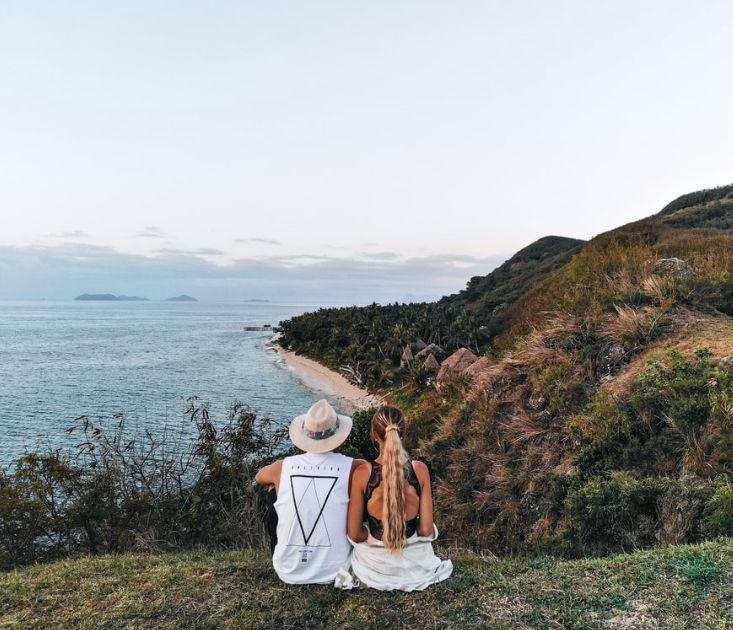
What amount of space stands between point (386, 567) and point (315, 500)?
2.89 feet

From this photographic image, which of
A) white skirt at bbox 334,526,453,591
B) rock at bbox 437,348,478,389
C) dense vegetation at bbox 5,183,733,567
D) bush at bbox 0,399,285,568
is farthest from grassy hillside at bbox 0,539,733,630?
rock at bbox 437,348,478,389

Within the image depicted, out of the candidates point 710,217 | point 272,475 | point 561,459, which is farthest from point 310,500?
point 710,217

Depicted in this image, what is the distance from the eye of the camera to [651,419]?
8867 millimetres

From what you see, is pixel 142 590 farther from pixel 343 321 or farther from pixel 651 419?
pixel 343 321

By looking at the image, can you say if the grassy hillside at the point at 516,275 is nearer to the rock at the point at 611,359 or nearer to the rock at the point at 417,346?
the rock at the point at 417,346

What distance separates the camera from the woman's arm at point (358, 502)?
14.0 feet

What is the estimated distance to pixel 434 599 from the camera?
4.39 metres

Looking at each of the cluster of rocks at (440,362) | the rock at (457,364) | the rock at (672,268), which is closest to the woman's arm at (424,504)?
the rock at (672,268)

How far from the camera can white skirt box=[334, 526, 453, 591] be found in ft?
14.2

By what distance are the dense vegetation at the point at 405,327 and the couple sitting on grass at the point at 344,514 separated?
2964 centimetres

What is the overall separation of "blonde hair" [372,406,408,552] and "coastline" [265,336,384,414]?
2319 centimetres

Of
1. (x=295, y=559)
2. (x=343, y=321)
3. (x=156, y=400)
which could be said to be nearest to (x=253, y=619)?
(x=295, y=559)

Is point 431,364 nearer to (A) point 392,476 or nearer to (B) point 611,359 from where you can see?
(B) point 611,359

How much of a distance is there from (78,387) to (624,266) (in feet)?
121
